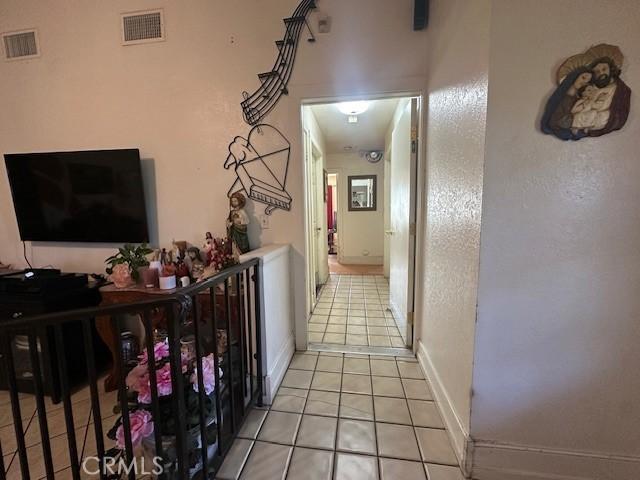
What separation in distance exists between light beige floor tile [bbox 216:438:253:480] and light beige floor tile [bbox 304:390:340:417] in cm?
36

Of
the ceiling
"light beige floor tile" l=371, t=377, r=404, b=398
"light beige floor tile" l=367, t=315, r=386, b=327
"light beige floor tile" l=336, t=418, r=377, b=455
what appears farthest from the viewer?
the ceiling

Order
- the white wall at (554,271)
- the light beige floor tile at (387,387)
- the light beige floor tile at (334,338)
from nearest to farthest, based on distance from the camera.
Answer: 1. the white wall at (554,271)
2. the light beige floor tile at (387,387)
3. the light beige floor tile at (334,338)

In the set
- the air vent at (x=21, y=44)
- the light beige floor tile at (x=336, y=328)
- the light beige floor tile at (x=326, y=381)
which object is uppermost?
the air vent at (x=21, y=44)

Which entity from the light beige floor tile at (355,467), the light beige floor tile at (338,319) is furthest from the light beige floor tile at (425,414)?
the light beige floor tile at (338,319)

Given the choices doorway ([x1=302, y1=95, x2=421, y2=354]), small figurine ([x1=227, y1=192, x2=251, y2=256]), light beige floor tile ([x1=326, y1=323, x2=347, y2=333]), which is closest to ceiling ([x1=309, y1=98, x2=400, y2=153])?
doorway ([x1=302, y1=95, x2=421, y2=354])

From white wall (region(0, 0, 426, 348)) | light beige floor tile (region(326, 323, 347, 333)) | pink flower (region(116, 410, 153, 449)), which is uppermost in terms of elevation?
white wall (region(0, 0, 426, 348))

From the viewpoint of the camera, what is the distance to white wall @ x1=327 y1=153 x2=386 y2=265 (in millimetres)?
5461

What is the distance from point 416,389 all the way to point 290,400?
0.81 metres

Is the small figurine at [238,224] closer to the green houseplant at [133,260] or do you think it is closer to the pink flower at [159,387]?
the green houseplant at [133,260]

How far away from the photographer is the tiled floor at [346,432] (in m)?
1.20

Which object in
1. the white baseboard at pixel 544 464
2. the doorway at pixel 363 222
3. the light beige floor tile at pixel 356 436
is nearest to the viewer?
the white baseboard at pixel 544 464

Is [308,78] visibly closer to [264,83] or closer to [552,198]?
[264,83]

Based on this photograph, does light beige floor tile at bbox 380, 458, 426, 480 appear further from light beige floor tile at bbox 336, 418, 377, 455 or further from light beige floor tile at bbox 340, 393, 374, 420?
light beige floor tile at bbox 340, 393, 374, 420

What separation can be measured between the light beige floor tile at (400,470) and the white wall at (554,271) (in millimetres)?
261
